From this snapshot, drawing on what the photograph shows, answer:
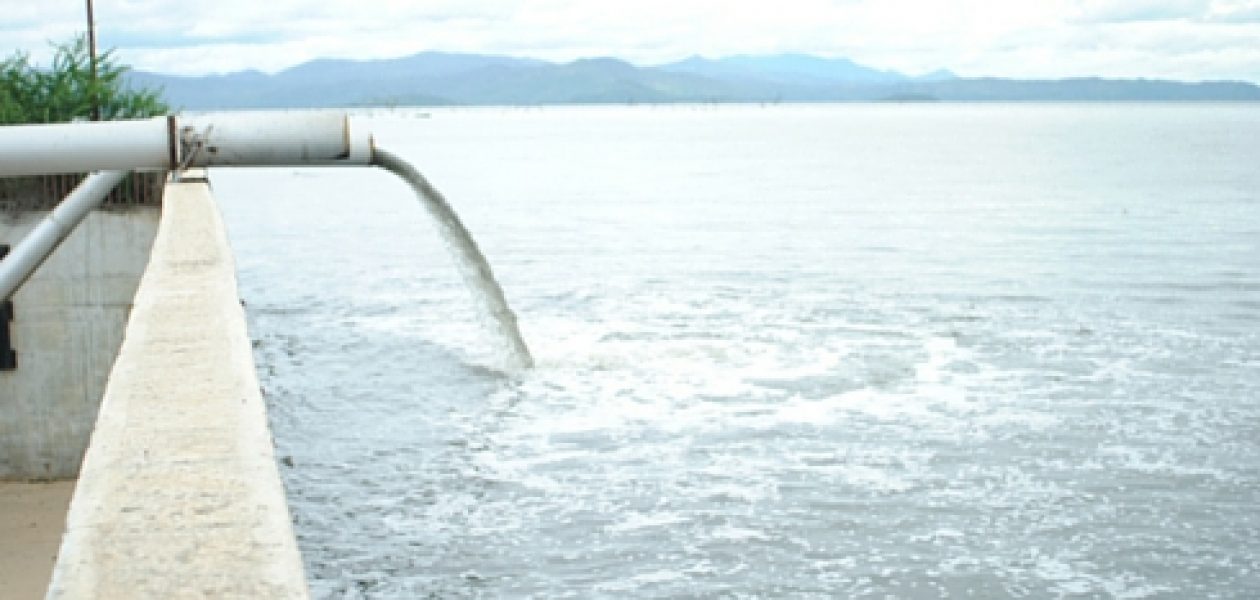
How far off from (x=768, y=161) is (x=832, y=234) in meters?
69.5

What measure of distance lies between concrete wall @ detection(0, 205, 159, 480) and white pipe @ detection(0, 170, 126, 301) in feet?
6.46

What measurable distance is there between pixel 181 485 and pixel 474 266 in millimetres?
18242

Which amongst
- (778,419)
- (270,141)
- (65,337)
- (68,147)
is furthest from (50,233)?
(778,419)

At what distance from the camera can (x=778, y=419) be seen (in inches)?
662

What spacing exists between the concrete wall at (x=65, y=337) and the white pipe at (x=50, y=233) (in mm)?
1970

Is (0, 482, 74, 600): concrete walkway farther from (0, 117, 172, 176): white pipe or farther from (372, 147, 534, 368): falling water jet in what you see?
(372, 147, 534, 368): falling water jet

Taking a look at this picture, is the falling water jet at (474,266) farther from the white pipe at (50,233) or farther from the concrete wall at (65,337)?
the white pipe at (50,233)

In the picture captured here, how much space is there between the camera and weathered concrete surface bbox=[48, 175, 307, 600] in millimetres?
3199

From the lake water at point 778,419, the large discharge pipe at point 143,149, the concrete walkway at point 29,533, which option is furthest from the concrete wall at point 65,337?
the lake water at point 778,419

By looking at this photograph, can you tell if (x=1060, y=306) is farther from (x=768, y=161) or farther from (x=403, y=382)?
(x=768, y=161)

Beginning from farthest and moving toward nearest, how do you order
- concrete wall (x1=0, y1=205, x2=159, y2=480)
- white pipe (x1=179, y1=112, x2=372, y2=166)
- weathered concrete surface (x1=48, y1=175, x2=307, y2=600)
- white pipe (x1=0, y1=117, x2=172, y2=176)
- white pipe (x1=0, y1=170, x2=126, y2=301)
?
1. concrete wall (x1=0, y1=205, x2=159, y2=480)
2. white pipe (x1=179, y1=112, x2=372, y2=166)
3. white pipe (x1=0, y1=170, x2=126, y2=301)
4. white pipe (x1=0, y1=117, x2=172, y2=176)
5. weathered concrete surface (x1=48, y1=175, x2=307, y2=600)

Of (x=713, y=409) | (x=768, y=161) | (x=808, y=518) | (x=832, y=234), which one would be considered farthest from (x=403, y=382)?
(x=768, y=161)

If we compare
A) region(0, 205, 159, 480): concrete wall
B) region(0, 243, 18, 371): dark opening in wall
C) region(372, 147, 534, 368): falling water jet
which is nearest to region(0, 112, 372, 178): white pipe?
region(372, 147, 534, 368): falling water jet

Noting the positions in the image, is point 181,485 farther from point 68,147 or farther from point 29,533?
point 29,533
